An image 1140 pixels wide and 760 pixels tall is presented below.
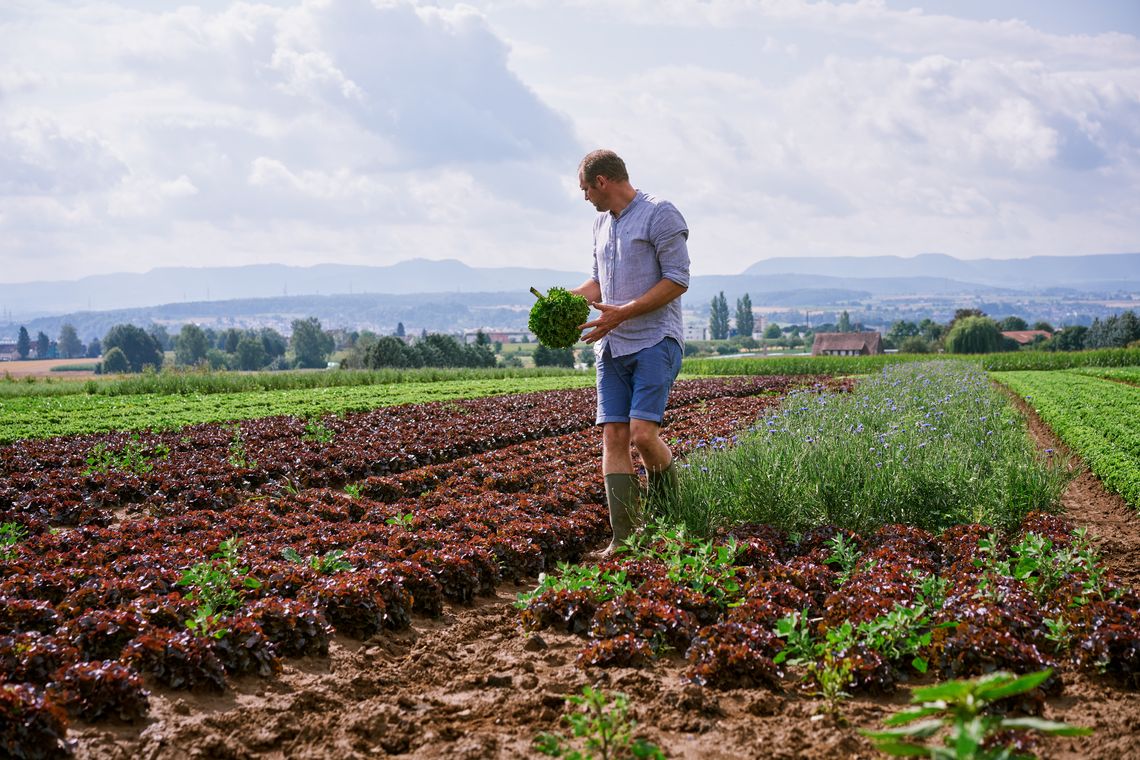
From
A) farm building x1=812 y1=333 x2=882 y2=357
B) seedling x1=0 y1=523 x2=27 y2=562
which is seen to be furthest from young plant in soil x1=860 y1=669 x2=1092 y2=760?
farm building x1=812 y1=333 x2=882 y2=357

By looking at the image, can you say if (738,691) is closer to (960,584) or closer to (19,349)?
(960,584)

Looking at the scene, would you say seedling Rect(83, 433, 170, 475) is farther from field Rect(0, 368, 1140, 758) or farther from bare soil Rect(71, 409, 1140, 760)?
bare soil Rect(71, 409, 1140, 760)

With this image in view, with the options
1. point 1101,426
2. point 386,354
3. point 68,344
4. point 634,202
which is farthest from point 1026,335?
point 68,344

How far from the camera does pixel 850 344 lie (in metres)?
120

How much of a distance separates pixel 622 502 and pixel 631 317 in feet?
4.11

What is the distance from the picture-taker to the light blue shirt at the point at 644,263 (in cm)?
547

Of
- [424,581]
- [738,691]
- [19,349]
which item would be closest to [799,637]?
[738,691]

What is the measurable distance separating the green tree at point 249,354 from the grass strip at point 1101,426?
118 m

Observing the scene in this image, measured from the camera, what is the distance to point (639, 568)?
16.2 ft

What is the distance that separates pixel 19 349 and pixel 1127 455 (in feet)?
617

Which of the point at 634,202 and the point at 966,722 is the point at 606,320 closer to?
the point at 634,202

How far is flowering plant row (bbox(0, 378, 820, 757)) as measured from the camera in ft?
12.3

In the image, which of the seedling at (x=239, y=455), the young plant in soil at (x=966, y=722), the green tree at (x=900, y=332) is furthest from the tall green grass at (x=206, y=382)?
the green tree at (x=900, y=332)

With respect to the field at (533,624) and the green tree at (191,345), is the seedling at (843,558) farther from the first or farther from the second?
the green tree at (191,345)
